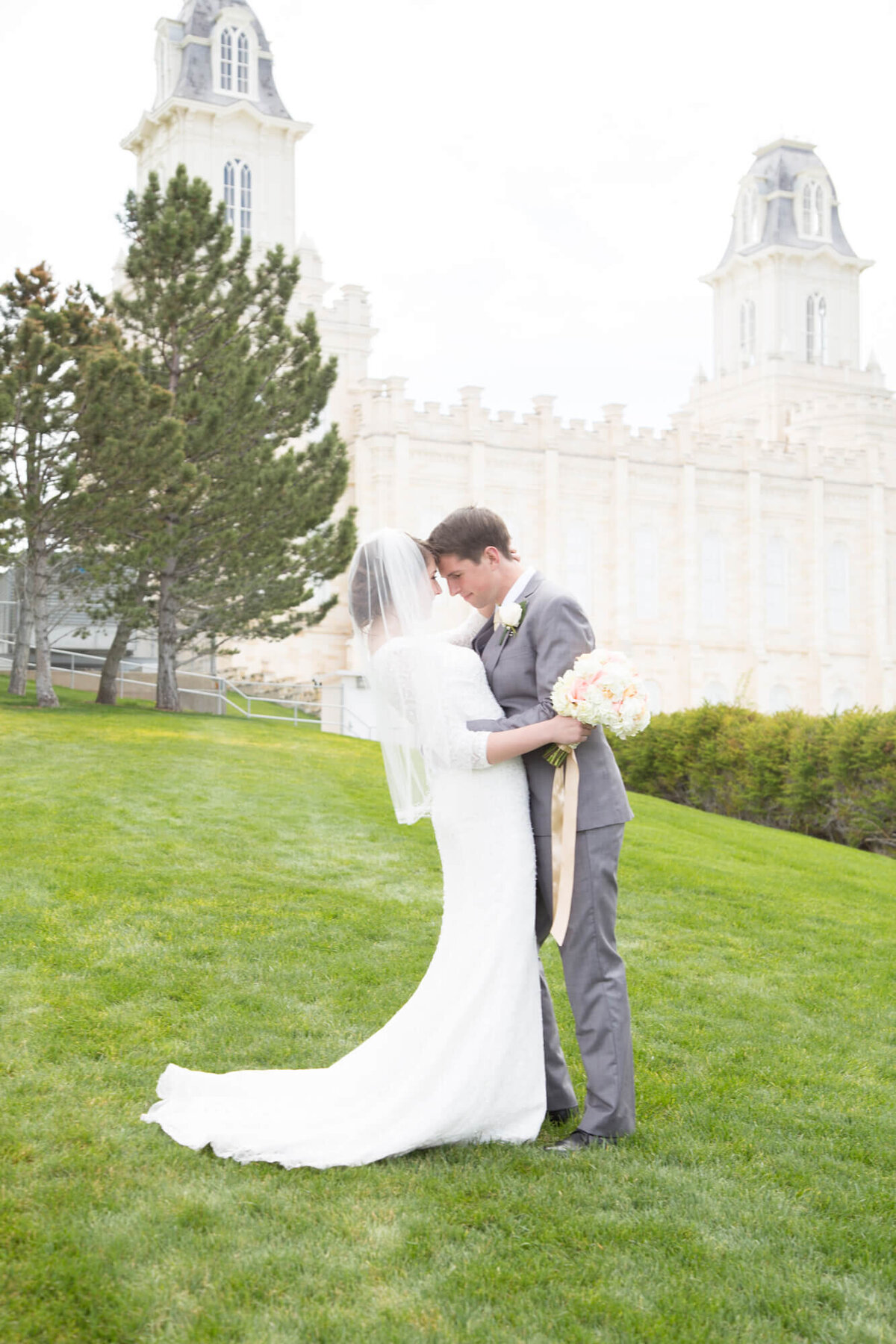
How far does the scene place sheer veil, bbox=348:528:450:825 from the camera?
154 inches

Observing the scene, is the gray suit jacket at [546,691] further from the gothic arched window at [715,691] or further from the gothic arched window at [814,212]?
the gothic arched window at [814,212]

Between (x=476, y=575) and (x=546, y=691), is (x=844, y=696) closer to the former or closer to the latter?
(x=476, y=575)

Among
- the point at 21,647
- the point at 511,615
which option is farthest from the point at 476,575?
the point at 21,647

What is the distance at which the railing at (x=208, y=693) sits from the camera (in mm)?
22703

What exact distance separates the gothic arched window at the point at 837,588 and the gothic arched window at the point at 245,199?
22348mm

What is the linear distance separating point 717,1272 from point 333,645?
32840mm

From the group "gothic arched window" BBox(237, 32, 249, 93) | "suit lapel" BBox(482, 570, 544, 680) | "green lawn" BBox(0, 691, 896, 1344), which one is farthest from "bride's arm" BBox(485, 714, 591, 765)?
"gothic arched window" BBox(237, 32, 249, 93)

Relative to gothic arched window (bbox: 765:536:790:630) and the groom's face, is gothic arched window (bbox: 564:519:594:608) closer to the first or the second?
gothic arched window (bbox: 765:536:790:630)

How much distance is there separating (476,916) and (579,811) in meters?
0.49

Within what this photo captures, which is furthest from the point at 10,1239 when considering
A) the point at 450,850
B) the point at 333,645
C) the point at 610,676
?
the point at 333,645

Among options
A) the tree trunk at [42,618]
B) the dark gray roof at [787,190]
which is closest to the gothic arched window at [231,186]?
the tree trunk at [42,618]

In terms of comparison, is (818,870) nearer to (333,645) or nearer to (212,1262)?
(212,1262)

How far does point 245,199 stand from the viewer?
38.3 m

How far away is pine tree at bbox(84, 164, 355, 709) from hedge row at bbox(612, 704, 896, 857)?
7.77m
